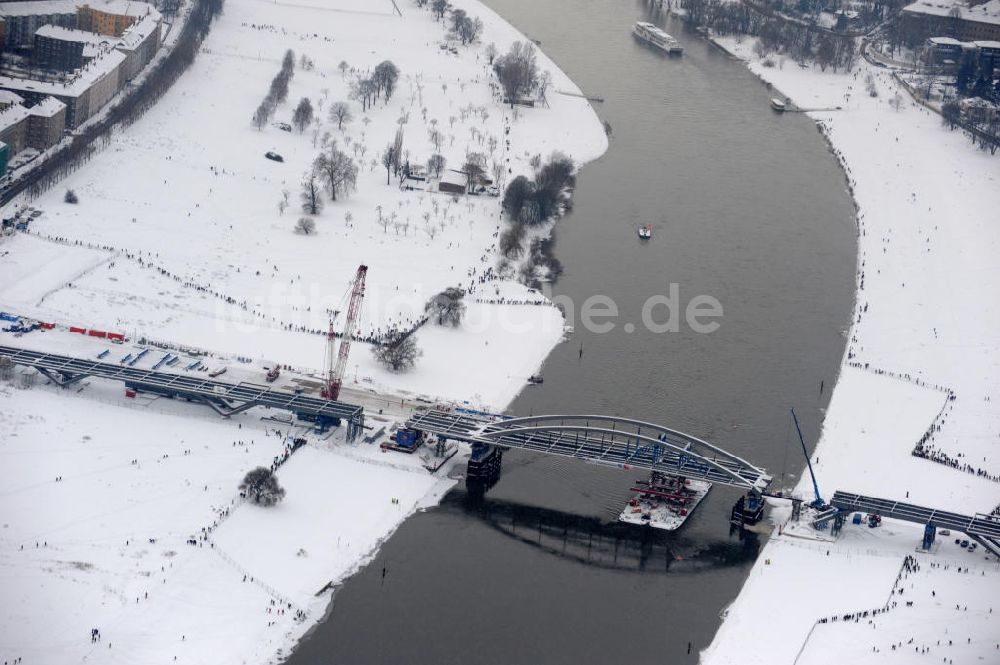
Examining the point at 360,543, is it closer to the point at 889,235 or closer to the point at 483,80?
the point at 889,235

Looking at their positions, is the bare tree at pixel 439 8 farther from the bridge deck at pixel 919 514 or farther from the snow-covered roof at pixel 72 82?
the bridge deck at pixel 919 514

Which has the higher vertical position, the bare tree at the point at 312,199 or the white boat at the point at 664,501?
the bare tree at the point at 312,199

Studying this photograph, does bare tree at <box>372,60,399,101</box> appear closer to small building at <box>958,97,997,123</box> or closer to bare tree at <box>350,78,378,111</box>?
bare tree at <box>350,78,378,111</box>

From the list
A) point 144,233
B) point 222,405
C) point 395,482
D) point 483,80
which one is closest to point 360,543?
point 395,482

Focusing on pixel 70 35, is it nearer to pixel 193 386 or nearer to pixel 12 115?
pixel 12 115

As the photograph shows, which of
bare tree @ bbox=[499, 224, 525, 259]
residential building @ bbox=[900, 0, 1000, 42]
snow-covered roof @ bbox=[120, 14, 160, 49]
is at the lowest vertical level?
bare tree @ bbox=[499, 224, 525, 259]

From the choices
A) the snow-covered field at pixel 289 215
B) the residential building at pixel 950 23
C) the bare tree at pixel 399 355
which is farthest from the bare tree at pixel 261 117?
the residential building at pixel 950 23

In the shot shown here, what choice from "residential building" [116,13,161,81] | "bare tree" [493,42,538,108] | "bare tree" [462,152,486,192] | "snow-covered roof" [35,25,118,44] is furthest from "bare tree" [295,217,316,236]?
"snow-covered roof" [35,25,118,44]
